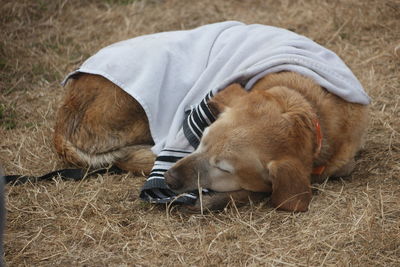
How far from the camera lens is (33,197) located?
4.06 meters

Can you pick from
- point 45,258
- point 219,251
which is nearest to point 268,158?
point 219,251

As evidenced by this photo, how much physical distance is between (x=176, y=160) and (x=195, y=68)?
0.80 metres

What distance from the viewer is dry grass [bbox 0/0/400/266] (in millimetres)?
3346

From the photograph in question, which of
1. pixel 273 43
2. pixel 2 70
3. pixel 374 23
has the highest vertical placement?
pixel 273 43

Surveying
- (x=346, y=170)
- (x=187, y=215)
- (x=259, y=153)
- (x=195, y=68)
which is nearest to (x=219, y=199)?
Result: (x=187, y=215)

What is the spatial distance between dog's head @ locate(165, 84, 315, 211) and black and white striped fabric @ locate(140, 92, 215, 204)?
99 millimetres

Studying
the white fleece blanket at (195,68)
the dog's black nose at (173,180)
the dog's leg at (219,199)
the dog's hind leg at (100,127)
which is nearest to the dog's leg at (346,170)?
the white fleece blanket at (195,68)

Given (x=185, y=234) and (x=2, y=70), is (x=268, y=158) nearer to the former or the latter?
(x=185, y=234)

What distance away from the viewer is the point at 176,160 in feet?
13.5

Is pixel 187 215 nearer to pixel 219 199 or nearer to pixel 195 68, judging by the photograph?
pixel 219 199

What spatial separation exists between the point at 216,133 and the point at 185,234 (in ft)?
2.14

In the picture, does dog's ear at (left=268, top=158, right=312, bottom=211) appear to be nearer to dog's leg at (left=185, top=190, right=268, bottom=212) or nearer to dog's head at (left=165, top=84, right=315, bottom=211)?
dog's head at (left=165, top=84, right=315, bottom=211)

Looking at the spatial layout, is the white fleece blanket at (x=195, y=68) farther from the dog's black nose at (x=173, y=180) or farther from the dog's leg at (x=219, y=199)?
the dog's leg at (x=219, y=199)

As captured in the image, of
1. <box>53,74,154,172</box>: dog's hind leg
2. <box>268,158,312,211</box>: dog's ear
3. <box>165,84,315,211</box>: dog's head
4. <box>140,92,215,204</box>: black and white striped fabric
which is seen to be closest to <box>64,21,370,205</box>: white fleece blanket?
<box>140,92,215,204</box>: black and white striped fabric
